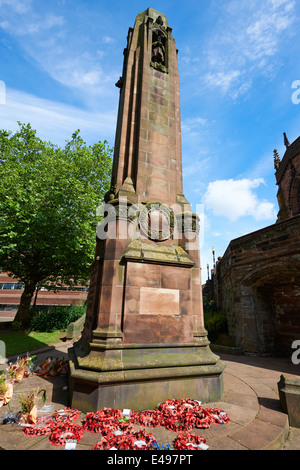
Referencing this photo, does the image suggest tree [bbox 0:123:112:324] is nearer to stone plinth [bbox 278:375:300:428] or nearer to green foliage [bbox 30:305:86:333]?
green foliage [bbox 30:305:86:333]

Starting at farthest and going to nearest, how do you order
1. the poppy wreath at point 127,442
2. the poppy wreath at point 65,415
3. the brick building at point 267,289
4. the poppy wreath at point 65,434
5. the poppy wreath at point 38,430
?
the brick building at point 267,289
the poppy wreath at point 65,415
the poppy wreath at point 38,430
the poppy wreath at point 65,434
the poppy wreath at point 127,442

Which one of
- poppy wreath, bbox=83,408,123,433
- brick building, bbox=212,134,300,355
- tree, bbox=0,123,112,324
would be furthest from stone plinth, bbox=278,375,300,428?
tree, bbox=0,123,112,324

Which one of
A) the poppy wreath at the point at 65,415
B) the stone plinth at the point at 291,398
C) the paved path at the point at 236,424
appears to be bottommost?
the paved path at the point at 236,424

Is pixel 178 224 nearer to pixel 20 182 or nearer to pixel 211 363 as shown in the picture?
pixel 211 363

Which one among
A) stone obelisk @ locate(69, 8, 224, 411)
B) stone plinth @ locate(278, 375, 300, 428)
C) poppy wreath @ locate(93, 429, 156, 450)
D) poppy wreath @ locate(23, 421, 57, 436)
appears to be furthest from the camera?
stone obelisk @ locate(69, 8, 224, 411)

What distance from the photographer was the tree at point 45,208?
1240 centimetres

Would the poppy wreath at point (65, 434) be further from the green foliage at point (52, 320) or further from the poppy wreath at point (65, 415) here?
the green foliage at point (52, 320)

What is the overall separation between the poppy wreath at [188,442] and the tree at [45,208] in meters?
11.4

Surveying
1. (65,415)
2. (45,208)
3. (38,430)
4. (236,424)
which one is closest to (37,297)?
(45,208)

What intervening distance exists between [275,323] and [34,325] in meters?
15.2

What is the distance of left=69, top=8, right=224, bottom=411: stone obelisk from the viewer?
386cm

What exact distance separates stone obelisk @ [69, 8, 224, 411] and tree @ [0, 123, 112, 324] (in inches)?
325

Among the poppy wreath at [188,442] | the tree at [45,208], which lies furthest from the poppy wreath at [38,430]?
the tree at [45,208]
